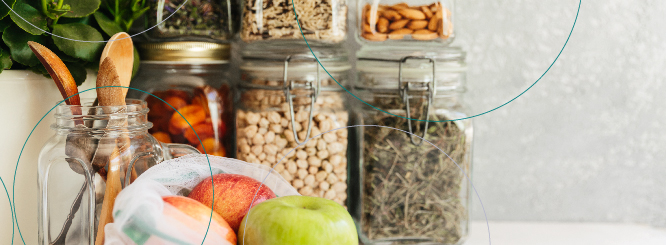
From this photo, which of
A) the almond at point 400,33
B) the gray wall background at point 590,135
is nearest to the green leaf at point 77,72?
the almond at point 400,33

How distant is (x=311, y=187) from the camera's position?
0.59 metres

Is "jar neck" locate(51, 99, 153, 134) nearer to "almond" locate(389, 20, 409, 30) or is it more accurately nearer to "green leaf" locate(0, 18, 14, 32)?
"green leaf" locate(0, 18, 14, 32)

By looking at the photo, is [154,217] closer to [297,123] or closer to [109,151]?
[109,151]

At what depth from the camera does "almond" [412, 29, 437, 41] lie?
0.50 meters

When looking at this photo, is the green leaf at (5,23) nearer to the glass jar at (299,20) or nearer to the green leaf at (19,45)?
the green leaf at (19,45)

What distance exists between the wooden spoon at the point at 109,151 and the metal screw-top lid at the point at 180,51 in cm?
12

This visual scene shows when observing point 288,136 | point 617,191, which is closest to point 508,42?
point 288,136

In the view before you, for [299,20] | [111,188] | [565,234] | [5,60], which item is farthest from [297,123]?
[565,234]

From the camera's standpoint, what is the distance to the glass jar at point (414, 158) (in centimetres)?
57

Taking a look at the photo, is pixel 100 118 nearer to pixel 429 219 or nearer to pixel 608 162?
pixel 429 219

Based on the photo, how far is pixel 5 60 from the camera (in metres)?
0.49

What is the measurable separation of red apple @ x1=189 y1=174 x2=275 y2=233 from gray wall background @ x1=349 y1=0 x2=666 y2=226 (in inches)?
12.5

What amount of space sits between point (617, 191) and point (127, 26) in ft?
2.61

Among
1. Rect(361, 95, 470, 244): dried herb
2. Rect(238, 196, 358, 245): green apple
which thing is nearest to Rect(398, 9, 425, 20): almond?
Rect(361, 95, 470, 244): dried herb
